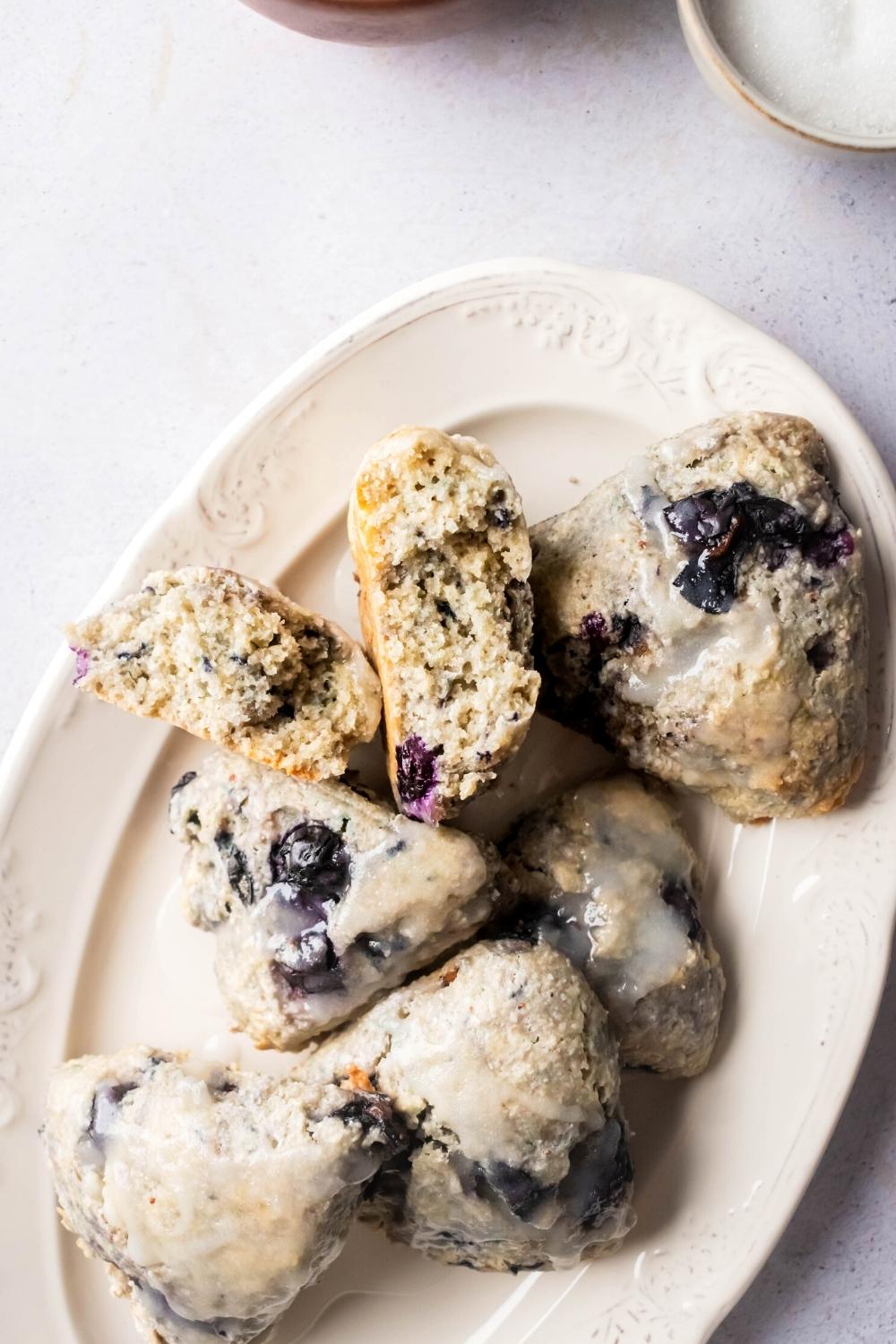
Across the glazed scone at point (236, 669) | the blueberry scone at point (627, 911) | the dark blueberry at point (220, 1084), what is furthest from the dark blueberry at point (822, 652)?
the dark blueberry at point (220, 1084)

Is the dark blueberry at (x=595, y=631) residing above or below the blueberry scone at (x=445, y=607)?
below

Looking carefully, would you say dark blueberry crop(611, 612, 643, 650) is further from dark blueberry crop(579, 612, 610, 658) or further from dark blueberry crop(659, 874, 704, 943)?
dark blueberry crop(659, 874, 704, 943)

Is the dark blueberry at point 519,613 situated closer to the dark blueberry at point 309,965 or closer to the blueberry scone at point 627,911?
the blueberry scone at point 627,911

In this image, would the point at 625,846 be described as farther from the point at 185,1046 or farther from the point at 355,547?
the point at 185,1046

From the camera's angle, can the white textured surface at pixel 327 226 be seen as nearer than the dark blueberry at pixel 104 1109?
No

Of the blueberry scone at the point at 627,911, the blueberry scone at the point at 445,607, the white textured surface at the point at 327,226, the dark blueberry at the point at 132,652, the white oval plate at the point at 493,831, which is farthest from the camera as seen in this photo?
the white textured surface at the point at 327,226

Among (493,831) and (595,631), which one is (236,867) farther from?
(595,631)
